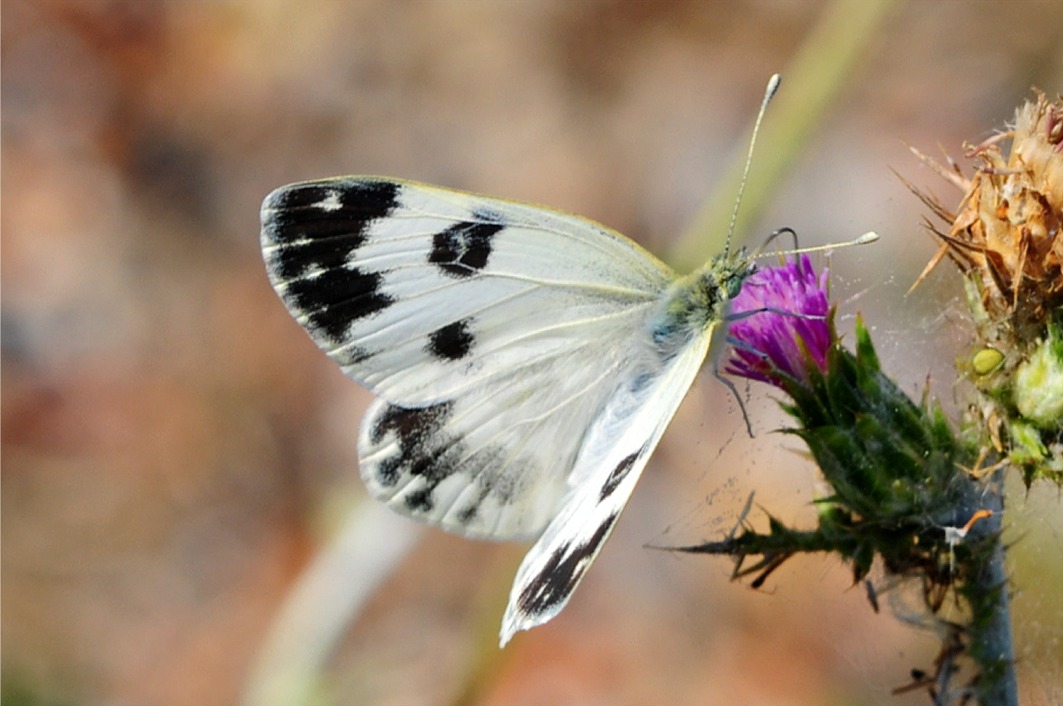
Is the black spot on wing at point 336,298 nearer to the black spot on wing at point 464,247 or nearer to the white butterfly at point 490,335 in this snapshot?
the white butterfly at point 490,335

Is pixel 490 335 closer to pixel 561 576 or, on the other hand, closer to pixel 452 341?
pixel 452 341

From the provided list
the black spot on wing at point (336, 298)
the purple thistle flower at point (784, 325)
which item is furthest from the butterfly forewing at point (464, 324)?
the purple thistle flower at point (784, 325)

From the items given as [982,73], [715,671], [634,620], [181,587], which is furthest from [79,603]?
[982,73]

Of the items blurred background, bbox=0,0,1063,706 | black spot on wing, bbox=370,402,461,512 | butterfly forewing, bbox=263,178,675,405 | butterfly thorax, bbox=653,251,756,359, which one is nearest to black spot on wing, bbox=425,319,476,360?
butterfly forewing, bbox=263,178,675,405

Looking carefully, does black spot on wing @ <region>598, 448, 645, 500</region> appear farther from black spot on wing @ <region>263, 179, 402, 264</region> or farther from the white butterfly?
black spot on wing @ <region>263, 179, 402, 264</region>

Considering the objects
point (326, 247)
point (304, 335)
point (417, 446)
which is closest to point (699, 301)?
point (417, 446)

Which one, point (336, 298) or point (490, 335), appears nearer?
point (336, 298)

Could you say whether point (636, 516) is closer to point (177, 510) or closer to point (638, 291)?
point (177, 510)
